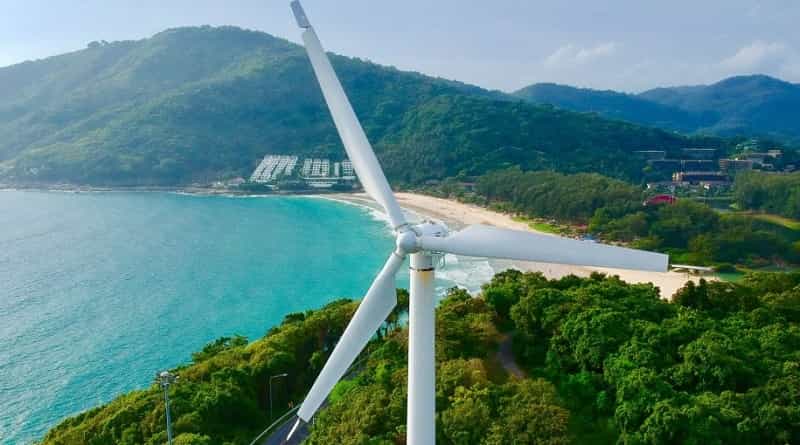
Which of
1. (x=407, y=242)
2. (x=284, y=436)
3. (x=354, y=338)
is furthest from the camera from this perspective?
(x=284, y=436)

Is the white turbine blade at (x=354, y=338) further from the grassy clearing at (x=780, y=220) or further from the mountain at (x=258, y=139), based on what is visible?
the mountain at (x=258, y=139)

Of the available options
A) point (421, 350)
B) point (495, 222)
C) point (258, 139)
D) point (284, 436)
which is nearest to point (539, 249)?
point (421, 350)

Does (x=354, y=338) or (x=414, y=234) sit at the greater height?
(x=414, y=234)

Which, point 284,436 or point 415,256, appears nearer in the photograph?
point 415,256

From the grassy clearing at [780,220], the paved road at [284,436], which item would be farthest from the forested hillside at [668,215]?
the paved road at [284,436]

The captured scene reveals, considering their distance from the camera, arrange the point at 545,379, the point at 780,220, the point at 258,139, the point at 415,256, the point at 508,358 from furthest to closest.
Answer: the point at 258,139, the point at 780,220, the point at 508,358, the point at 545,379, the point at 415,256

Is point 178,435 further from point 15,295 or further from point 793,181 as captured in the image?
point 793,181

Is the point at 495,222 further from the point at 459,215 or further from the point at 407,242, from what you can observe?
the point at 407,242
